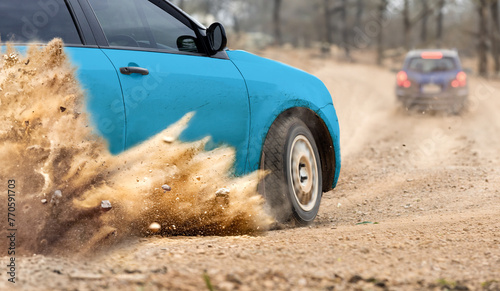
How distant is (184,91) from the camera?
3.94 m

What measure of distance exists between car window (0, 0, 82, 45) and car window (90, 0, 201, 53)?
0.32m

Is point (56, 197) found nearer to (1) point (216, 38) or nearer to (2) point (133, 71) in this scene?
(2) point (133, 71)

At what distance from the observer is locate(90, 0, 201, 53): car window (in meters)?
4.04

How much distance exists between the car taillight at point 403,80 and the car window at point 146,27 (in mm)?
13112

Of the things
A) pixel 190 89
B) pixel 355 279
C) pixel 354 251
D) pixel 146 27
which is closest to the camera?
pixel 355 279

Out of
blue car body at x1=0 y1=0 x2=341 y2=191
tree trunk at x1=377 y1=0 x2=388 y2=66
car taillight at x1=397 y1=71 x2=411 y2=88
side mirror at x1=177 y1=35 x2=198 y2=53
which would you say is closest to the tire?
blue car body at x1=0 y1=0 x2=341 y2=191

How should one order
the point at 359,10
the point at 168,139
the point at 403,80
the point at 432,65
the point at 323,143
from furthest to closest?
the point at 359,10, the point at 403,80, the point at 432,65, the point at 323,143, the point at 168,139

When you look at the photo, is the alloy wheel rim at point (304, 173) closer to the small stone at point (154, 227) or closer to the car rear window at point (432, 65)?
the small stone at point (154, 227)

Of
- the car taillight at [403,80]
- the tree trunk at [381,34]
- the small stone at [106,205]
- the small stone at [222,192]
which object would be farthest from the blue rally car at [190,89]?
the tree trunk at [381,34]

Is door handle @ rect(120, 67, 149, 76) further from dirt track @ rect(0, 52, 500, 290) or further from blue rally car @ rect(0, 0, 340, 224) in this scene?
dirt track @ rect(0, 52, 500, 290)

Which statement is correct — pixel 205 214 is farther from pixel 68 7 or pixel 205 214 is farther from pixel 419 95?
pixel 419 95

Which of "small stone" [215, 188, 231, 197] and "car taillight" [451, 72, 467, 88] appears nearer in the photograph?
"small stone" [215, 188, 231, 197]

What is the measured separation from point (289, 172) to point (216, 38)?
44.4 inches

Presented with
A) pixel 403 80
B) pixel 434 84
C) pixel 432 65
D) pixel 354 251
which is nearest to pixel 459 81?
pixel 434 84
